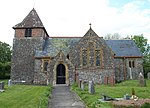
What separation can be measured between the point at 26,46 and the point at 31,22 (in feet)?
→ 13.8

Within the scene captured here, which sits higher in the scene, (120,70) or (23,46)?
(23,46)

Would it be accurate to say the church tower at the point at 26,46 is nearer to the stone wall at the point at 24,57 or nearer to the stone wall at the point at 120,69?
the stone wall at the point at 24,57

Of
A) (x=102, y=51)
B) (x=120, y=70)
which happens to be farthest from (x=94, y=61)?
(x=120, y=70)

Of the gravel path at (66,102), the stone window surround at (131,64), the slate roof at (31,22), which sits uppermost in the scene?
the slate roof at (31,22)

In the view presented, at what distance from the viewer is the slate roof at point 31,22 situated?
35.0 metres

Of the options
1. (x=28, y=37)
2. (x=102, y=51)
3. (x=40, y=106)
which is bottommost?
(x=40, y=106)

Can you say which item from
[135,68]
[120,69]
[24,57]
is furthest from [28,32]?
[135,68]

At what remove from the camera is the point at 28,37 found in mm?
35094

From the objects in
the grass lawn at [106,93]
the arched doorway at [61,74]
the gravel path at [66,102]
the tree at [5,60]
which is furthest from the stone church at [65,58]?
the tree at [5,60]

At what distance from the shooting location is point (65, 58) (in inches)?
1193

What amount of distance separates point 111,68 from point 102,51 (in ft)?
9.32

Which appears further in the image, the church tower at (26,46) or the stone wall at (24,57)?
the church tower at (26,46)

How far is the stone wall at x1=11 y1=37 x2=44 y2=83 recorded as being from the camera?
1314 inches

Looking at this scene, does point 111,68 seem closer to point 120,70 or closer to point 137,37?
point 120,70
